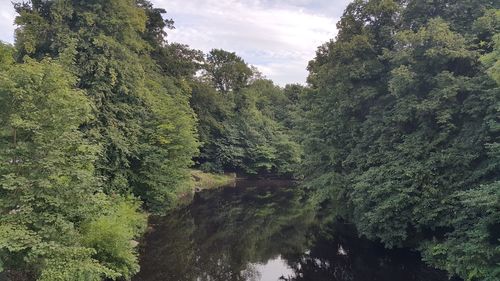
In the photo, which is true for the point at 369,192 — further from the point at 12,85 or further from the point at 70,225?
the point at 12,85

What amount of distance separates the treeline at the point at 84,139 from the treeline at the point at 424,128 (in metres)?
10.7

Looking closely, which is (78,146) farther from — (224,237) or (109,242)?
(224,237)

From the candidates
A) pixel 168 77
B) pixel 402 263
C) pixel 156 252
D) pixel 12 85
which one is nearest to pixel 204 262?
pixel 156 252

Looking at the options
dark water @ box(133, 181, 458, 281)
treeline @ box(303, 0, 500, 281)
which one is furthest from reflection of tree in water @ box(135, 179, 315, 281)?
treeline @ box(303, 0, 500, 281)

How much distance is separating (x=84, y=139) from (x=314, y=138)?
14892 mm

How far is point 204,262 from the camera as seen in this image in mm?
20031

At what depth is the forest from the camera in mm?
11477

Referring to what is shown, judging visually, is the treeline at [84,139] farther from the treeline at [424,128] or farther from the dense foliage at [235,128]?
the treeline at [424,128]

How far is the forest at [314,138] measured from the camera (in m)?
11.5

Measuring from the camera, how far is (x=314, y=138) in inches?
987

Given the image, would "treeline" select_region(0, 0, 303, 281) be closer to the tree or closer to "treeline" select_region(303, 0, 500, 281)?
"treeline" select_region(303, 0, 500, 281)

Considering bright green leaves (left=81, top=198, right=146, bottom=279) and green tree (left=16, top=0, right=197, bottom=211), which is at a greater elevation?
green tree (left=16, top=0, right=197, bottom=211)

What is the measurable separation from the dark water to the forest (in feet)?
2.89

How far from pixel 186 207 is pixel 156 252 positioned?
1386 cm
